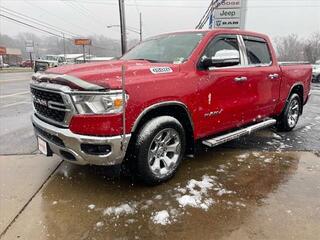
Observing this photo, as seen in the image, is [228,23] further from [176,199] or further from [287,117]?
[176,199]

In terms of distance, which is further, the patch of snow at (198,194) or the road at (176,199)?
the patch of snow at (198,194)

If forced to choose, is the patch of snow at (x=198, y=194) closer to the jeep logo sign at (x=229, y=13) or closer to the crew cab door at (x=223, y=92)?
the crew cab door at (x=223, y=92)

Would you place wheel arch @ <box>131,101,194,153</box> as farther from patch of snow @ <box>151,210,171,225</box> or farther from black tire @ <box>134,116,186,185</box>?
patch of snow @ <box>151,210,171,225</box>

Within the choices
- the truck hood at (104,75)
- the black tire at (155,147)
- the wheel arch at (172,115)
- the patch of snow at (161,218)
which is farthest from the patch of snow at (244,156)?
the patch of snow at (161,218)

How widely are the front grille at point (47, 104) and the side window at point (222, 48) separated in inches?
75.9

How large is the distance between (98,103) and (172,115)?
3.66 ft

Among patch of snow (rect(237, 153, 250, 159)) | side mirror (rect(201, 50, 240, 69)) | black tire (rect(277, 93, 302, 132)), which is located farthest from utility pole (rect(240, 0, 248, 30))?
side mirror (rect(201, 50, 240, 69))

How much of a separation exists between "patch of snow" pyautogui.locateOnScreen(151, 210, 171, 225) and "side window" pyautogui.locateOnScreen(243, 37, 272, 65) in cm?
298

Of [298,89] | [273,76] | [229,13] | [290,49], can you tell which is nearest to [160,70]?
[273,76]

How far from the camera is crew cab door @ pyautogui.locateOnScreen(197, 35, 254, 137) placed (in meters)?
4.20

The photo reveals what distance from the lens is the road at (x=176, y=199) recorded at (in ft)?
9.84

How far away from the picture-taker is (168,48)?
181 inches

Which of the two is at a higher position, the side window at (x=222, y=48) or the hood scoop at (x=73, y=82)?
the side window at (x=222, y=48)

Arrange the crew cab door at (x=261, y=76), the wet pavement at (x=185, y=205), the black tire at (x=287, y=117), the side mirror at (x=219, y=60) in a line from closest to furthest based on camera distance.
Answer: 1. the wet pavement at (x=185, y=205)
2. the side mirror at (x=219, y=60)
3. the crew cab door at (x=261, y=76)
4. the black tire at (x=287, y=117)
